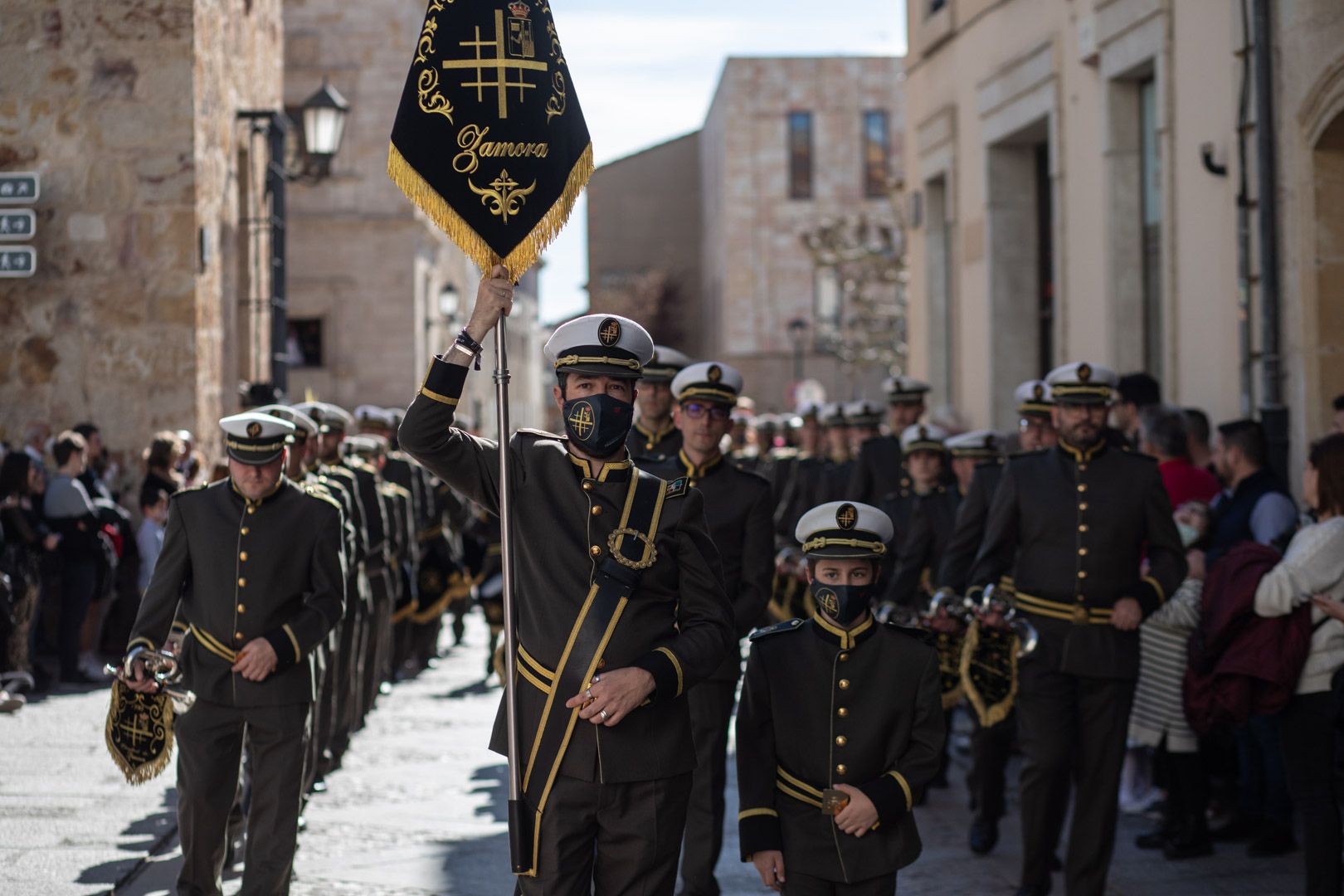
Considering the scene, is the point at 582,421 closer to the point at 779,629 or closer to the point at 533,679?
the point at 533,679

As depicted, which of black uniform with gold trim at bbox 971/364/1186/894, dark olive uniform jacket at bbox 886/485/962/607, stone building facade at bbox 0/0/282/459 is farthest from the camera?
stone building facade at bbox 0/0/282/459

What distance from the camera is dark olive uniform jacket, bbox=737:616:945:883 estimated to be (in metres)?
5.29

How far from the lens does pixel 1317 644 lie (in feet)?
23.3

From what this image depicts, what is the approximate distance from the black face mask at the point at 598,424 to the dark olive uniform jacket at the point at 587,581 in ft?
0.24

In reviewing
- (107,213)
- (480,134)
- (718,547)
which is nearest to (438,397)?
(480,134)

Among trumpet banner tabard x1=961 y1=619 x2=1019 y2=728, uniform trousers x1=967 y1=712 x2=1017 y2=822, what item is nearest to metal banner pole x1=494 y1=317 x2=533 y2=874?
trumpet banner tabard x1=961 y1=619 x2=1019 y2=728

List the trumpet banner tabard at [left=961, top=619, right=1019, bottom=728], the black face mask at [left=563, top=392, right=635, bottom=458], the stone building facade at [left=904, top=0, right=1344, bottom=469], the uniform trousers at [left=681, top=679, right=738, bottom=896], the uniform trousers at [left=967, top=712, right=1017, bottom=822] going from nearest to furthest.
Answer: the black face mask at [left=563, top=392, right=635, bottom=458] < the uniform trousers at [left=681, top=679, right=738, bottom=896] < the trumpet banner tabard at [left=961, top=619, right=1019, bottom=728] < the uniform trousers at [left=967, top=712, right=1017, bottom=822] < the stone building facade at [left=904, top=0, right=1344, bottom=469]

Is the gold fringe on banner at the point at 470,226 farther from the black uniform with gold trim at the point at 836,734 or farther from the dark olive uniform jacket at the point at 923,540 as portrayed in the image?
the dark olive uniform jacket at the point at 923,540

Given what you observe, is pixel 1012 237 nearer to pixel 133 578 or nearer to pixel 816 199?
pixel 133 578

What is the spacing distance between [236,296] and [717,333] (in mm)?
43024

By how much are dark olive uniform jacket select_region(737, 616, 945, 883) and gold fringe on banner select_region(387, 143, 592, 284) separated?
130 centimetres

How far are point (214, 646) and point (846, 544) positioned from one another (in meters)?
2.58

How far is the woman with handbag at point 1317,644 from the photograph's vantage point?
269 inches

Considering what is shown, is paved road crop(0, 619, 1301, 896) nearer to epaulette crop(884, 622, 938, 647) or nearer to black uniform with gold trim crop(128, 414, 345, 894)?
black uniform with gold trim crop(128, 414, 345, 894)
